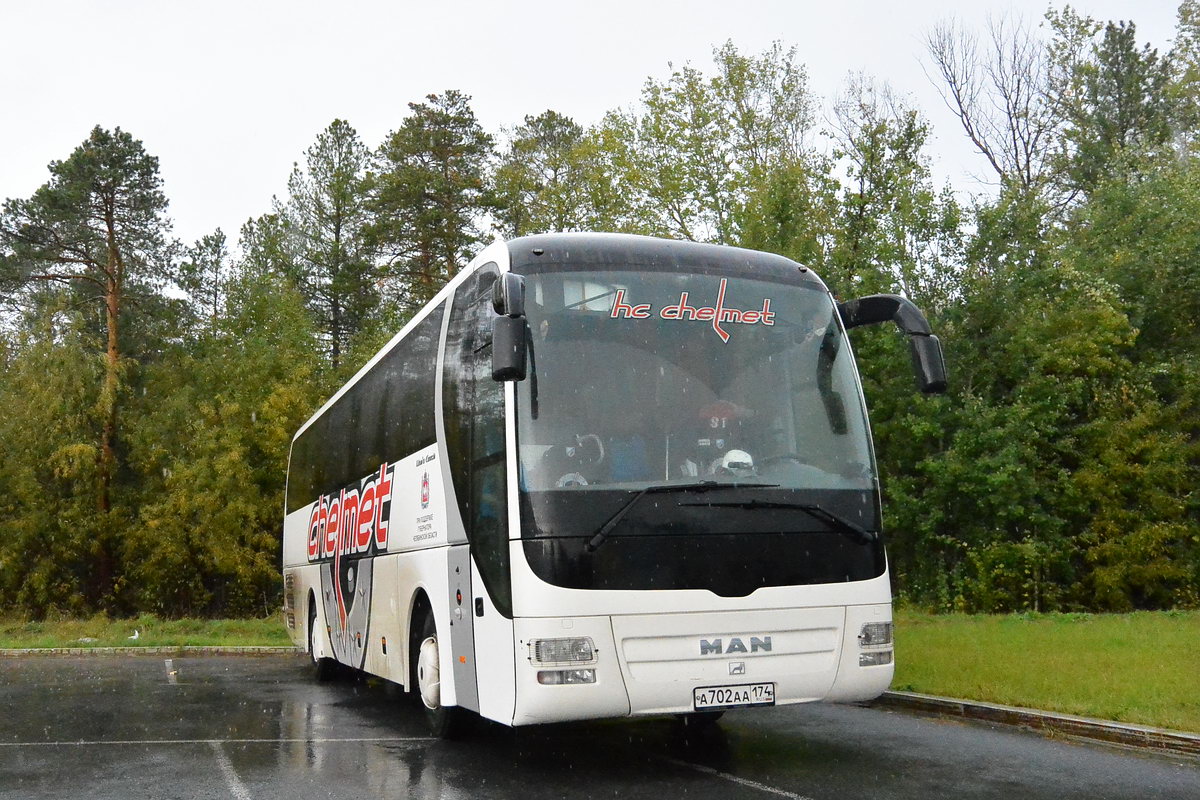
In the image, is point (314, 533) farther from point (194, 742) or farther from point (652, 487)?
point (652, 487)

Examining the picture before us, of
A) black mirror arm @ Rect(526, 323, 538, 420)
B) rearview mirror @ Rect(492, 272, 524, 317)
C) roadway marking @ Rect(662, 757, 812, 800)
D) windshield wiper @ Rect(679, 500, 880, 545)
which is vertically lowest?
roadway marking @ Rect(662, 757, 812, 800)

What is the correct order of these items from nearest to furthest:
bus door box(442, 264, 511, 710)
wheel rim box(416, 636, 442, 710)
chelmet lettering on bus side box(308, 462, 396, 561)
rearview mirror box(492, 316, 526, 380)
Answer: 1. rearview mirror box(492, 316, 526, 380)
2. bus door box(442, 264, 511, 710)
3. wheel rim box(416, 636, 442, 710)
4. chelmet lettering on bus side box(308, 462, 396, 561)

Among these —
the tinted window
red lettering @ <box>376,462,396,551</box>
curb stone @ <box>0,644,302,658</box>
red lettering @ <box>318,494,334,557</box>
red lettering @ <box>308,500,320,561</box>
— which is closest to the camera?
the tinted window

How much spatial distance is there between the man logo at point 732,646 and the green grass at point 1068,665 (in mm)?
3635

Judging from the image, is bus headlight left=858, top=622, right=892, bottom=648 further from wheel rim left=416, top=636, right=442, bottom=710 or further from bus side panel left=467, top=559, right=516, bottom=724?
wheel rim left=416, top=636, right=442, bottom=710

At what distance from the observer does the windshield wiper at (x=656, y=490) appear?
759 centimetres

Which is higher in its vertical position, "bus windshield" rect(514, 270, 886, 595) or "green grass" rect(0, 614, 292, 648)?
"bus windshield" rect(514, 270, 886, 595)

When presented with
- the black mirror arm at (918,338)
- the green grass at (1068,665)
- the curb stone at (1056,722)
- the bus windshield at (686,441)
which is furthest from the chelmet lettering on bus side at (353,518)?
the green grass at (1068,665)

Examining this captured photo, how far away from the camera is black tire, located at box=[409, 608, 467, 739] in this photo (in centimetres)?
960

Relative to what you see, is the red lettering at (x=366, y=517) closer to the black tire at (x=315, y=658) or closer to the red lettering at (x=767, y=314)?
the black tire at (x=315, y=658)

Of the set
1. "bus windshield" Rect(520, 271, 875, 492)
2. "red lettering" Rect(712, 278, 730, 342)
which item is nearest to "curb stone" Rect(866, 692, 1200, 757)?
"bus windshield" Rect(520, 271, 875, 492)

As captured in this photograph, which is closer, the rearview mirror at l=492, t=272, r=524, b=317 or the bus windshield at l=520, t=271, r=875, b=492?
the rearview mirror at l=492, t=272, r=524, b=317

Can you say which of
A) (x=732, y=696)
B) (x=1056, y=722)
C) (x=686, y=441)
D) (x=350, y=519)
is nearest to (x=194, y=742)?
(x=350, y=519)

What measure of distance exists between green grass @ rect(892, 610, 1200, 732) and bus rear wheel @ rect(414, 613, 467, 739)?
489cm
